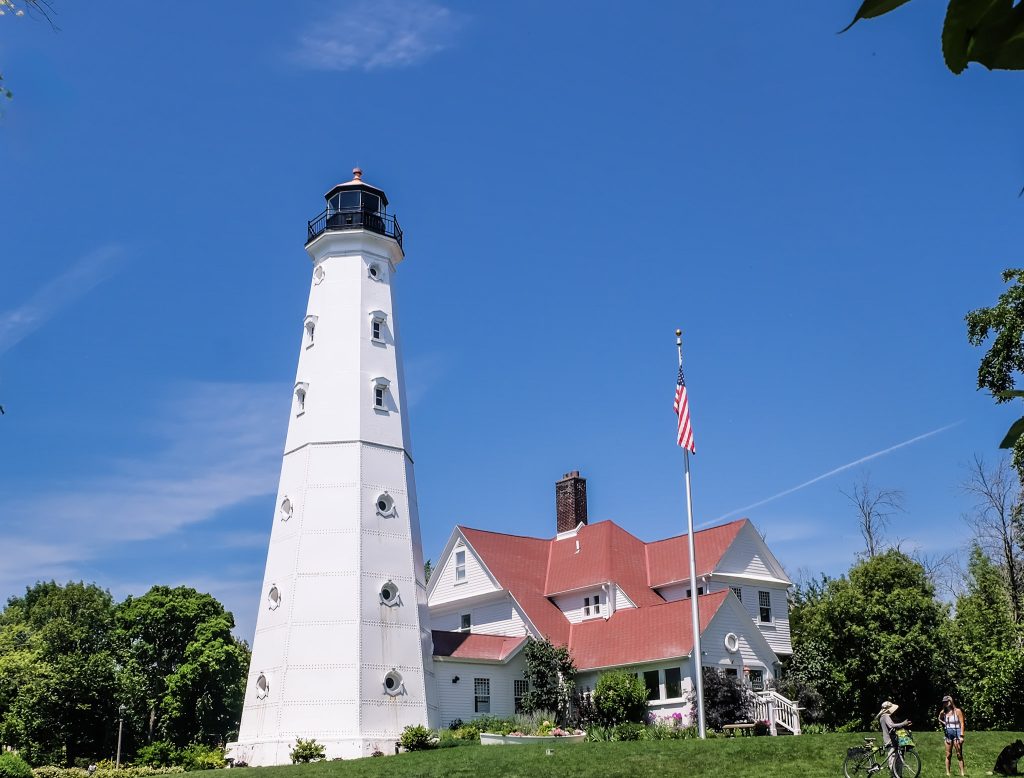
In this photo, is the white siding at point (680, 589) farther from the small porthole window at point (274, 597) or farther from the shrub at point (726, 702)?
the small porthole window at point (274, 597)

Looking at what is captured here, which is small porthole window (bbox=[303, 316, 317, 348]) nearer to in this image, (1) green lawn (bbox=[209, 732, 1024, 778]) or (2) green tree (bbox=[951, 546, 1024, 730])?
(1) green lawn (bbox=[209, 732, 1024, 778])

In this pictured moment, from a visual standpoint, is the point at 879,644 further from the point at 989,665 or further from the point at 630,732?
the point at 630,732

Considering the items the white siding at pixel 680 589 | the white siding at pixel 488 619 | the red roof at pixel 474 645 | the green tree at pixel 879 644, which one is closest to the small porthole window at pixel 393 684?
the red roof at pixel 474 645

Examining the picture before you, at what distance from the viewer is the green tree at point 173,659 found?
45.8m

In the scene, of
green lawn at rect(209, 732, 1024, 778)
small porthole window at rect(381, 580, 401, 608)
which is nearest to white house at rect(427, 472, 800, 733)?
small porthole window at rect(381, 580, 401, 608)

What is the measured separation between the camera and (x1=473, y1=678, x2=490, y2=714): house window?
36.0 metres

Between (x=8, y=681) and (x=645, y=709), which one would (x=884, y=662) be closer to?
(x=645, y=709)

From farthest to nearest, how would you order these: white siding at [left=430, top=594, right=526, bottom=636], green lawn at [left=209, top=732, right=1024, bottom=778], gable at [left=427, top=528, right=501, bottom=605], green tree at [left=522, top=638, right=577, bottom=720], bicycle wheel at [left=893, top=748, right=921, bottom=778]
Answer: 1. gable at [left=427, top=528, right=501, bottom=605]
2. white siding at [left=430, top=594, right=526, bottom=636]
3. green tree at [left=522, top=638, right=577, bottom=720]
4. green lawn at [left=209, top=732, right=1024, bottom=778]
5. bicycle wheel at [left=893, top=748, right=921, bottom=778]

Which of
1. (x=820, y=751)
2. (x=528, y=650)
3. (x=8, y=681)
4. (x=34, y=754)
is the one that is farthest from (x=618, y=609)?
(x=8, y=681)

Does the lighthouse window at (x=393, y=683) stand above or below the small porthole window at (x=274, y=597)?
below

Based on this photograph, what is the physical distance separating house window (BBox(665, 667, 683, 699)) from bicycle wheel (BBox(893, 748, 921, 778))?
47.1 feet

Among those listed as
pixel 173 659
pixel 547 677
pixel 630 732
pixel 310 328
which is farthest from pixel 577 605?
pixel 173 659

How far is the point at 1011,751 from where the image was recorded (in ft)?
64.1

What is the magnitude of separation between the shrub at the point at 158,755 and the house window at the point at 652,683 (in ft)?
56.0
